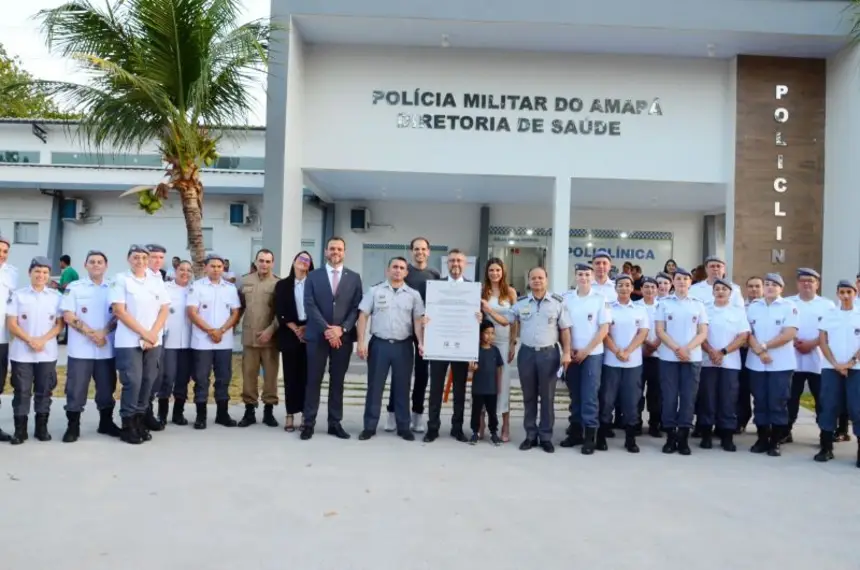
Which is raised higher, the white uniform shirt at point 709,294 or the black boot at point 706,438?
the white uniform shirt at point 709,294

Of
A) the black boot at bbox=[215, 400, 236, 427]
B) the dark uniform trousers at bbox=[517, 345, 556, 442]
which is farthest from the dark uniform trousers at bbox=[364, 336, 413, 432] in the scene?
the black boot at bbox=[215, 400, 236, 427]

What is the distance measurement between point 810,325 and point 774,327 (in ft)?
1.67

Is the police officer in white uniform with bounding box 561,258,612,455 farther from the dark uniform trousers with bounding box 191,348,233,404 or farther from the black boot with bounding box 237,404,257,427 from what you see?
the dark uniform trousers with bounding box 191,348,233,404

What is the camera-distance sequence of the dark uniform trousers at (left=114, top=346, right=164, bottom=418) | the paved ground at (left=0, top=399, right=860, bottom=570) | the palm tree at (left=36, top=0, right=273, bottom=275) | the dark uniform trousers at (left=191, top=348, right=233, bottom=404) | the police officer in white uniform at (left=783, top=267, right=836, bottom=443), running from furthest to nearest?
the palm tree at (left=36, top=0, right=273, bottom=275)
the dark uniform trousers at (left=191, top=348, right=233, bottom=404)
the police officer in white uniform at (left=783, top=267, right=836, bottom=443)
the dark uniform trousers at (left=114, top=346, right=164, bottom=418)
the paved ground at (left=0, top=399, right=860, bottom=570)

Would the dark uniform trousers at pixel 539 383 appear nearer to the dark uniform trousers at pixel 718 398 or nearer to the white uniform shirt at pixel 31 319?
the dark uniform trousers at pixel 718 398

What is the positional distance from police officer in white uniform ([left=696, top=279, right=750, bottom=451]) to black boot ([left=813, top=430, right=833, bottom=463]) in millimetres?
714

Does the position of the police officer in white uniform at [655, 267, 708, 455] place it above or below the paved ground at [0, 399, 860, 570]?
above

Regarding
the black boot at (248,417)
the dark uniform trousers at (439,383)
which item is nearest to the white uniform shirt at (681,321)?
the dark uniform trousers at (439,383)

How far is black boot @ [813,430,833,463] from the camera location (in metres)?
6.24

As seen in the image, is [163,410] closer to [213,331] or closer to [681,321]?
[213,331]

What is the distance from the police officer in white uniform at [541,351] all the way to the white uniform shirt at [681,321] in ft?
3.57

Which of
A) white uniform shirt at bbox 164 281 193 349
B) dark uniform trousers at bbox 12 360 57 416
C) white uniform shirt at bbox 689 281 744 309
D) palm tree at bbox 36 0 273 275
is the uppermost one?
palm tree at bbox 36 0 273 275

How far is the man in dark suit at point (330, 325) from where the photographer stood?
257 inches

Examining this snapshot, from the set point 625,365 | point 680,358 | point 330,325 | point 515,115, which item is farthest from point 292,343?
point 515,115
